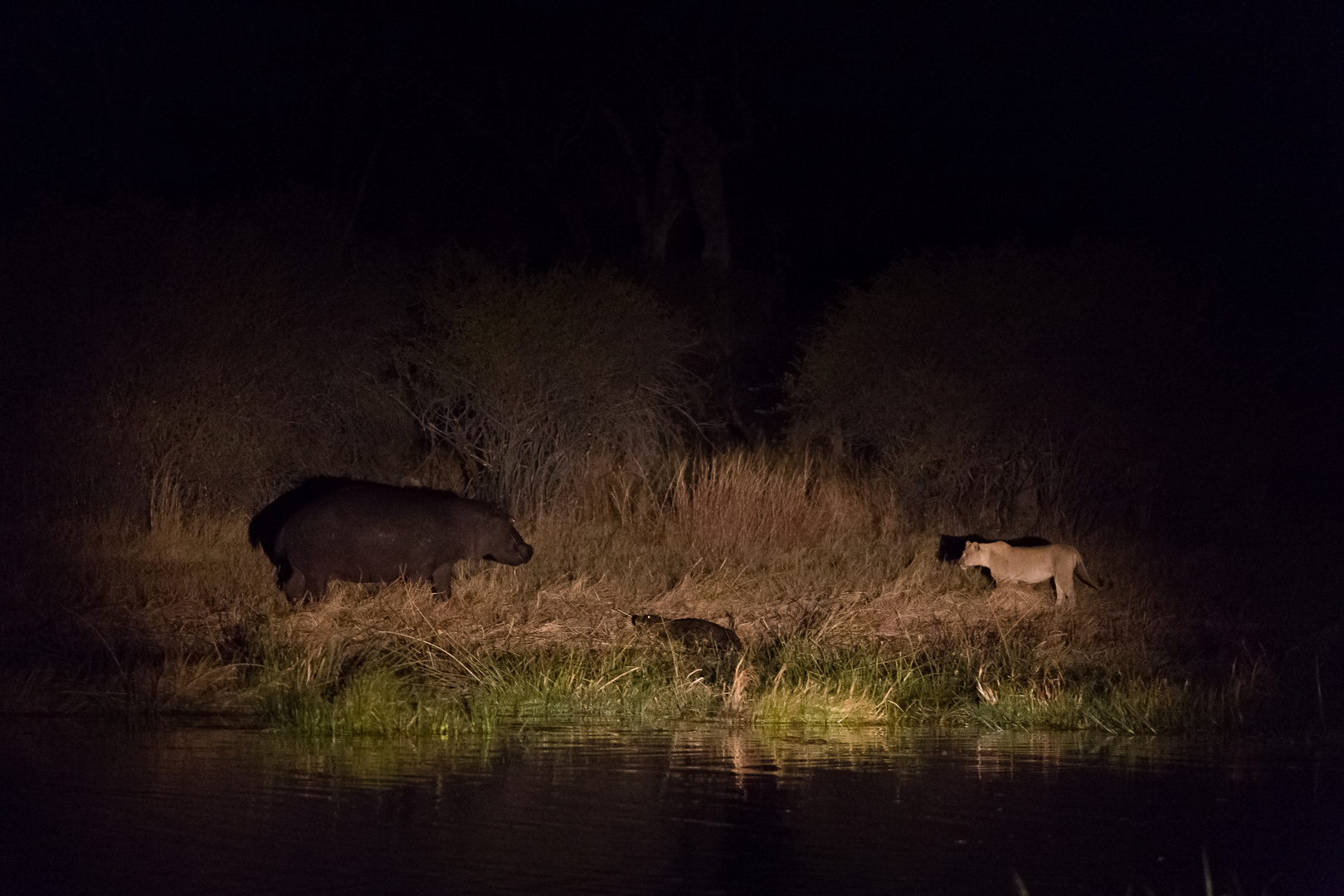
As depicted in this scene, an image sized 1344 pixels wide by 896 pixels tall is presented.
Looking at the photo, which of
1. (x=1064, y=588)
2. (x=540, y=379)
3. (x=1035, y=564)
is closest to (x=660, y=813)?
(x=1035, y=564)

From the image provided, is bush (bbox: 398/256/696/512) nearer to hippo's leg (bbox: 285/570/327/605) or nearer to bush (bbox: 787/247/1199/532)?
bush (bbox: 787/247/1199/532)

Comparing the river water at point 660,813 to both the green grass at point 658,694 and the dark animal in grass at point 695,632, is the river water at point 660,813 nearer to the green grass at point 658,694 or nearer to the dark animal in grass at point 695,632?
the green grass at point 658,694

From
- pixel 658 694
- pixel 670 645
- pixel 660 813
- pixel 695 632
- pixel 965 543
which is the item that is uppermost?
pixel 965 543

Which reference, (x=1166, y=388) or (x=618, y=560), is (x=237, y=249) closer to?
(x=618, y=560)

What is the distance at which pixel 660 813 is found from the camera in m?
7.84

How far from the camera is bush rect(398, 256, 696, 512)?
1950 centimetres

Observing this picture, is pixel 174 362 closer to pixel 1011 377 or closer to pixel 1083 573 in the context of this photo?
pixel 1083 573

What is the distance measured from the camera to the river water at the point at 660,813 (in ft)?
22.3

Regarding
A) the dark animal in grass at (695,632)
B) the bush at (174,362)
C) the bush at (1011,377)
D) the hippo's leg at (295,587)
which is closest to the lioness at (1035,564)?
the dark animal in grass at (695,632)

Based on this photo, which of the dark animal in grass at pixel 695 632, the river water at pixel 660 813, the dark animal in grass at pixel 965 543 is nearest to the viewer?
the river water at pixel 660 813

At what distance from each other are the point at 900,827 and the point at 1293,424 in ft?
60.6

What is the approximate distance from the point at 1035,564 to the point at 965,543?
1.68 m

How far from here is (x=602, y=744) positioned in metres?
9.59

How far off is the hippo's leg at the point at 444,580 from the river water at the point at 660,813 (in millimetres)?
4583
